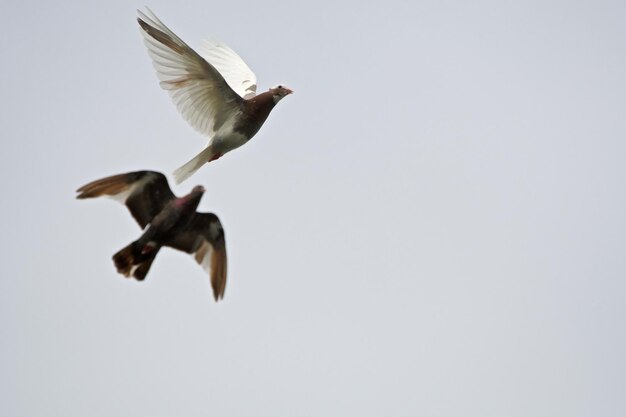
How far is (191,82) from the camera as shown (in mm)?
17516

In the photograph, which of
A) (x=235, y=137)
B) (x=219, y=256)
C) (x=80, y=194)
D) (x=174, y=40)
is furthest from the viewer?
(x=235, y=137)

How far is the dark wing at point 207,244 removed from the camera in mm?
15211

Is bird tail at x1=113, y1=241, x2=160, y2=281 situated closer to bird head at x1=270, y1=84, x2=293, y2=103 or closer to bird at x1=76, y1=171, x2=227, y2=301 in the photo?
bird at x1=76, y1=171, x2=227, y2=301

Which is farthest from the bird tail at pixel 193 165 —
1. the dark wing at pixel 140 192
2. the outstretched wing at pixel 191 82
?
the dark wing at pixel 140 192

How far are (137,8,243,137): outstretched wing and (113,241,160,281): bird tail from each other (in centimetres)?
361

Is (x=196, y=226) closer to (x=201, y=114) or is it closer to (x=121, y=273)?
(x=121, y=273)

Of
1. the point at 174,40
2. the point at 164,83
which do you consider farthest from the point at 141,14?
the point at 164,83

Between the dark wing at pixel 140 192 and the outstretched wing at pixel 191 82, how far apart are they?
8.90ft

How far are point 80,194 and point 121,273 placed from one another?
120cm

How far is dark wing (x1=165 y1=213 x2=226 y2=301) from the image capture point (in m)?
15.2

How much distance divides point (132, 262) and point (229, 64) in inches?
305

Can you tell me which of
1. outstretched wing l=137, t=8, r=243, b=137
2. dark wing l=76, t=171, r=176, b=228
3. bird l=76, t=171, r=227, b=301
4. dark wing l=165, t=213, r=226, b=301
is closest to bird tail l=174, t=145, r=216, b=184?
outstretched wing l=137, t=8, r=243, b=137

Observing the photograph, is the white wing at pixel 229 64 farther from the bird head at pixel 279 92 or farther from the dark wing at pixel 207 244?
the dark wing at pixel 207 244

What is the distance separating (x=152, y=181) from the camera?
47.8 feet
